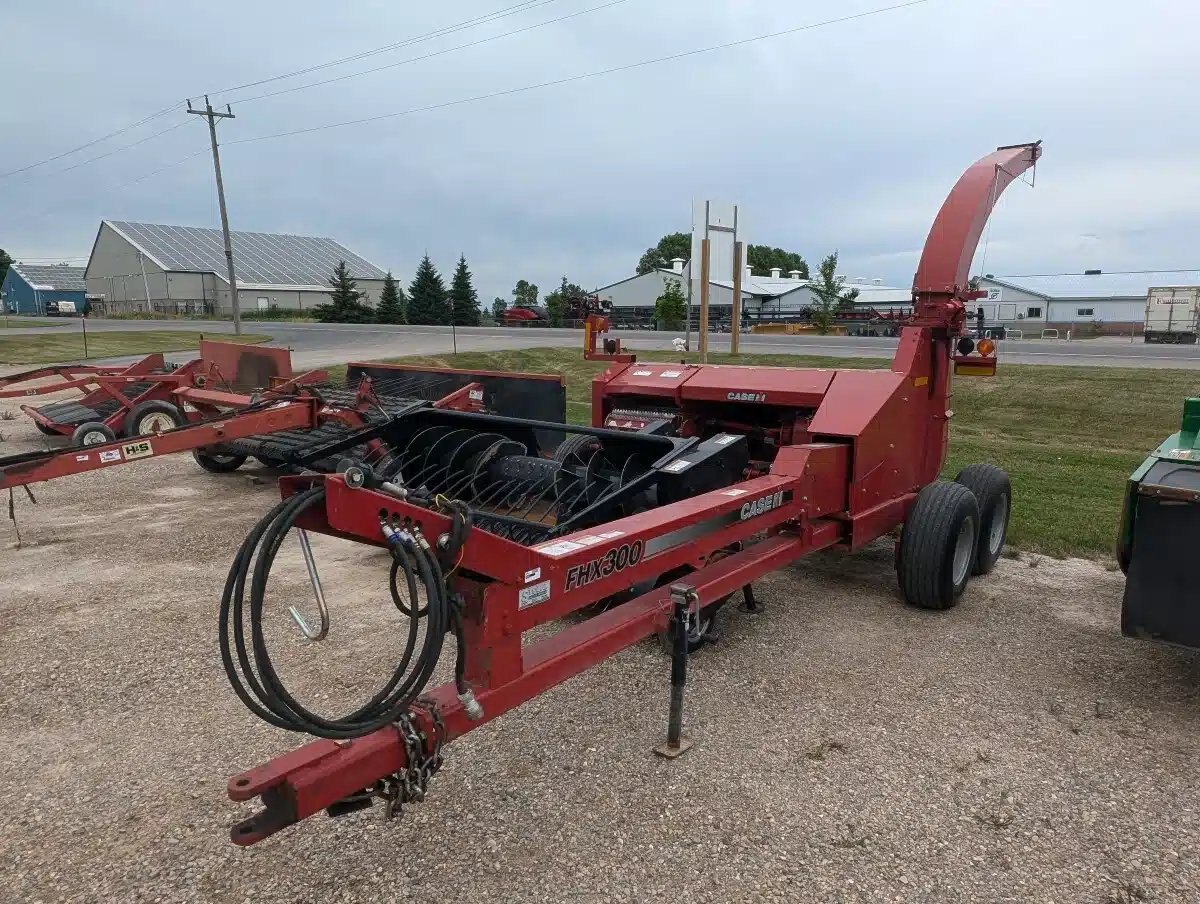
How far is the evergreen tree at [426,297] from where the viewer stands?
159ft

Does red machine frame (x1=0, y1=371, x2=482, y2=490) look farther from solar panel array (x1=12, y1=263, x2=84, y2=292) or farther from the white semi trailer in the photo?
solar panel array (x1=12, y1=263, x2=84, y2=292)

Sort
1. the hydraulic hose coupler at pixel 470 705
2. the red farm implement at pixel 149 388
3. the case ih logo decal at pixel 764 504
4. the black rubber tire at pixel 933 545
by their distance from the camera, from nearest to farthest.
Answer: the hydraulic hose coupler at pixel 470 705
the case ih logo decal at pixel 764 504
the black rubber tire at pixel 933 545
the red farm implement at pixel 149 388

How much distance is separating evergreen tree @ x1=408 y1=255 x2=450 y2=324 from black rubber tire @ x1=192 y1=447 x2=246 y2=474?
40182mm

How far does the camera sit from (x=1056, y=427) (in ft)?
39.2

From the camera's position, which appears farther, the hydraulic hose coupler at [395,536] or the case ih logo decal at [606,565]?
the case ih logo decal at [606,565]

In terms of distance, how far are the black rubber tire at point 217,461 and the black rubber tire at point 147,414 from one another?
2.92 feet

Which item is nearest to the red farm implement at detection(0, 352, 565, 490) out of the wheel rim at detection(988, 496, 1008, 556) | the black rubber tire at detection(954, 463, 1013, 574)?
the black rubber tire at detection(954, 463, 1013, 574)

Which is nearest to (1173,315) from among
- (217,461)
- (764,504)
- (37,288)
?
(217,461)

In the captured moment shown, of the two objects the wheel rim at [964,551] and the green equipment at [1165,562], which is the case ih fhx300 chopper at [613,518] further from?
the green equipment at [1165,562]

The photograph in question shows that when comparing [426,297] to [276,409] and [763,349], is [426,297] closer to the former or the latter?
[763,349]

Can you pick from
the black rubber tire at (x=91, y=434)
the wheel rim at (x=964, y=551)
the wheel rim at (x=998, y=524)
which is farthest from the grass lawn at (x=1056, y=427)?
the black rubber tire at (x=91, y=434)

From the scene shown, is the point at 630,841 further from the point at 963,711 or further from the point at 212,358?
the point at 212,358

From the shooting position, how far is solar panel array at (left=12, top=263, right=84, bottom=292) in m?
83.0

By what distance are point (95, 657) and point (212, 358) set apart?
6775mm
